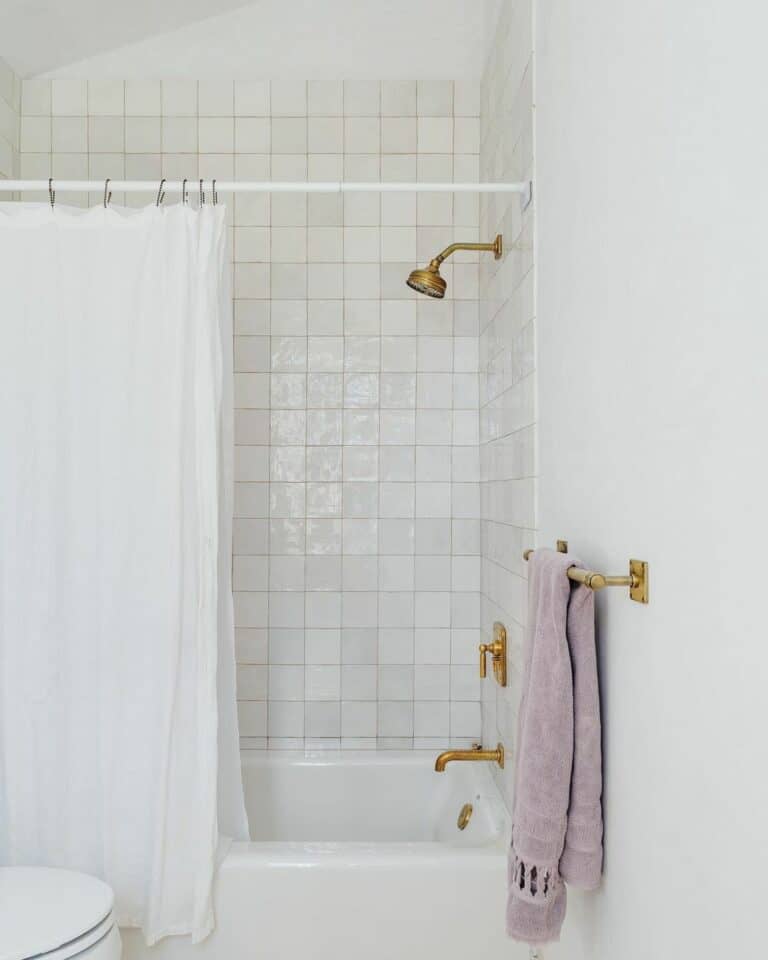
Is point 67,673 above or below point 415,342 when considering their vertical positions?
below

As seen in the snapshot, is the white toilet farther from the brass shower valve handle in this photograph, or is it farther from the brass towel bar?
the brass towel bar

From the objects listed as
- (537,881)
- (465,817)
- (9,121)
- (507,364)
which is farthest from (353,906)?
(9,121)

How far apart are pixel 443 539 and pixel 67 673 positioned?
1278 millimetres

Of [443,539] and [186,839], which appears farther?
[443,539]

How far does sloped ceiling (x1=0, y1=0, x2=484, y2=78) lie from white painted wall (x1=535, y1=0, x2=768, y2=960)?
4.59 feet

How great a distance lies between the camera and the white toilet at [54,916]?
1510 mm

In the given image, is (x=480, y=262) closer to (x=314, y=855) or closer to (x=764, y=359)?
(x=314, y=855)

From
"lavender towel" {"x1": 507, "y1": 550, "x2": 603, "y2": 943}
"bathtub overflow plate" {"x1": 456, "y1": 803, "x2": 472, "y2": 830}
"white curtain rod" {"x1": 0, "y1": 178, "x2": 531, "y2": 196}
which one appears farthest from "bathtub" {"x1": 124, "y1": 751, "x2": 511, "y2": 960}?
"white curtain rod" {"x1": 0, "y1": 178, "x2": 531, "y2": 196}

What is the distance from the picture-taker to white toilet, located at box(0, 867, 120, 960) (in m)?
1.51

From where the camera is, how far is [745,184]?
0.84 m

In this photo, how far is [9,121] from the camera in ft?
9.07

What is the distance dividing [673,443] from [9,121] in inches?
99.0

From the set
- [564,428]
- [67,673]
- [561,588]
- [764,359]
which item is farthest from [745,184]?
[67,673]

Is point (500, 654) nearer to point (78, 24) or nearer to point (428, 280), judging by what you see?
point (428, 280)
